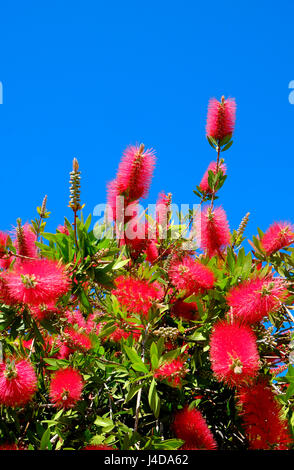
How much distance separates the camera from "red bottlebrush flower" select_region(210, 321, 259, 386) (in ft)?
4.42

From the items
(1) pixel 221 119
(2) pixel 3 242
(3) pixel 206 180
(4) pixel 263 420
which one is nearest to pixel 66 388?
(2) pixel 3 242

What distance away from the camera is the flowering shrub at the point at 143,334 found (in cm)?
147

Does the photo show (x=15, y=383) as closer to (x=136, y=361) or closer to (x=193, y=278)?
(x=136, y=361)

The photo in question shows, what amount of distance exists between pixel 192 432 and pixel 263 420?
10.4 inches

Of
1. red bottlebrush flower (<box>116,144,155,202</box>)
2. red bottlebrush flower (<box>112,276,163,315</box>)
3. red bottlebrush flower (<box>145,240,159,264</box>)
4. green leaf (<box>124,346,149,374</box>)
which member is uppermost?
red bottlebrush flower (<box>116,144,155,202</box>)

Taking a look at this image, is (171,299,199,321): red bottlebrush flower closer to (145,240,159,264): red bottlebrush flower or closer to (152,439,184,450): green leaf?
(145,240,159,264): red bottlebrush flower

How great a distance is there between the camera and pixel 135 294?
5.67 ft

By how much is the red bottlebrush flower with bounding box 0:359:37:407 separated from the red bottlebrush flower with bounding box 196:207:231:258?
38.4 inches

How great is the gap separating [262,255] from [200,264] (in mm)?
Result: 426

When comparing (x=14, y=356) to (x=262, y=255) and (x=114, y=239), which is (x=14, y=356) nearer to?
(x=114, y=239)

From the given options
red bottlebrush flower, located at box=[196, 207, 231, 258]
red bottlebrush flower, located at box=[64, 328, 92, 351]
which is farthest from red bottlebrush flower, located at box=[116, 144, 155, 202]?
red bottlebrush flower, located at box=[64, 328, 92, 351]

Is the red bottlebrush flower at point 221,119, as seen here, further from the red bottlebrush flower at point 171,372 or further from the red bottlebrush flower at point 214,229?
the red bottlebrush flower at point 171,372

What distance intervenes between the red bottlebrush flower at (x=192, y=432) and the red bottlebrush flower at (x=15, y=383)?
0.58 meters

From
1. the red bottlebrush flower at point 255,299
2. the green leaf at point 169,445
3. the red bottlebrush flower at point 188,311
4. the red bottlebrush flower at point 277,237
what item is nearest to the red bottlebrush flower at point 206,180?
the red bottlebrush flower at point 277,237
